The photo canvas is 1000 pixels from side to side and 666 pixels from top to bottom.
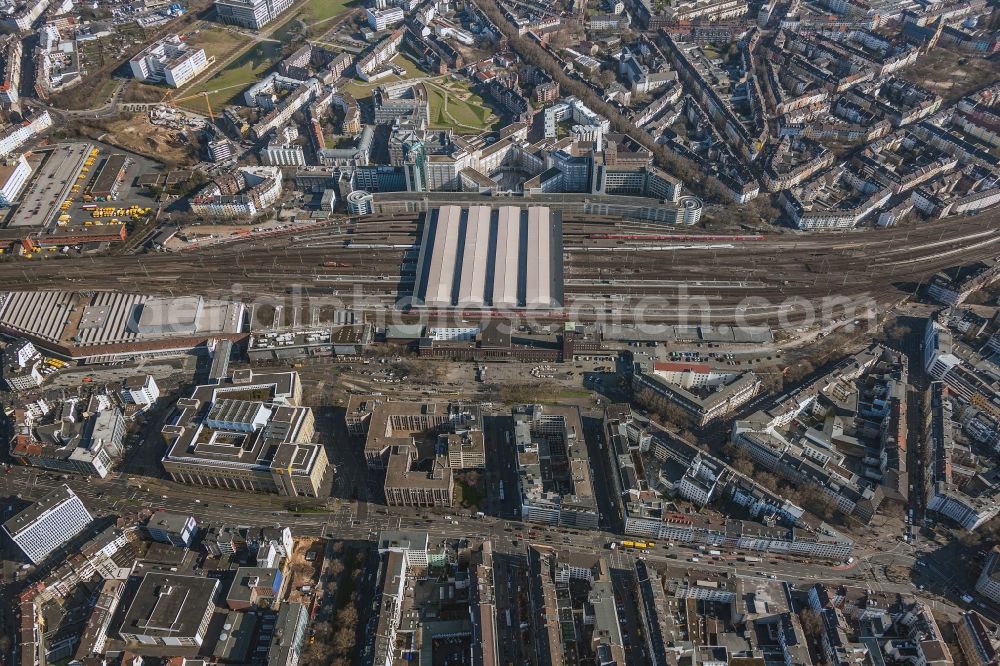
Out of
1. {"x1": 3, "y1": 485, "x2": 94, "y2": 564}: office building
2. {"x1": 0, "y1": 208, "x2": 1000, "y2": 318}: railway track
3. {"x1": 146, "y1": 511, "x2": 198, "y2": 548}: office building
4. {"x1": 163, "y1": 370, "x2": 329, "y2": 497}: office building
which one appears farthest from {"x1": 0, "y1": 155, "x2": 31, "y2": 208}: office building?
{"x1": 146, "y1": 511, "x2": 198, "y2": 548}: office building

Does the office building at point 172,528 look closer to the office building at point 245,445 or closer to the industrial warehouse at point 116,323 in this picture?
the office building at point 245,445

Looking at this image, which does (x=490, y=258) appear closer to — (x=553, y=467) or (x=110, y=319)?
(x=553, y=467)

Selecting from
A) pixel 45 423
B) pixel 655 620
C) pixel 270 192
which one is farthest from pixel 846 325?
pixel 45 423

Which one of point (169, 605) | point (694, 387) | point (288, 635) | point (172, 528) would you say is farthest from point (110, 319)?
point (694, 387)

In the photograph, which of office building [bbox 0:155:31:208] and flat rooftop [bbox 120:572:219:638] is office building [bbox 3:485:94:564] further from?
office building [bbox 0:155:31:208]

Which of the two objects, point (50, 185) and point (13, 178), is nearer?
point (13, 178)

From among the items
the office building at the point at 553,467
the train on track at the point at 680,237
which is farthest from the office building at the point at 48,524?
the train on track at the point at 680,237
